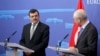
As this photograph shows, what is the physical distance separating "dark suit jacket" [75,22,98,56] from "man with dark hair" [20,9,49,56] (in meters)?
0.62

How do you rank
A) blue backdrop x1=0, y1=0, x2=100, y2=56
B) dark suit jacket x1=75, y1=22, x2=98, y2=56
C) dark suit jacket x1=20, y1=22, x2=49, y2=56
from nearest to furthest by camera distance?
dark suit jacket x1=75, y1=22, x2=98, y2=56 < dark suit jacket x1=20, y1=22, x2=49, y2=56 < blue backdrop x1=0, y1=0, x2=100, y2=56

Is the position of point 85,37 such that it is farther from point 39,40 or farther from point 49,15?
point 49,15

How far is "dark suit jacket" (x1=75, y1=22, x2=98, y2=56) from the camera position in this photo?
358 cm

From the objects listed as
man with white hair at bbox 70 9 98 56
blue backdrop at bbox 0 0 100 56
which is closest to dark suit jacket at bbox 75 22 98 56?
man with white hair at bbox 70 9 98 56

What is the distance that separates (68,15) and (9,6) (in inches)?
55.6

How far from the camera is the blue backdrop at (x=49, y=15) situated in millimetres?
4602

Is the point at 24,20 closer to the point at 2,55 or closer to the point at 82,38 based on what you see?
the point at 2,55

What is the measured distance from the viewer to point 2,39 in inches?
229

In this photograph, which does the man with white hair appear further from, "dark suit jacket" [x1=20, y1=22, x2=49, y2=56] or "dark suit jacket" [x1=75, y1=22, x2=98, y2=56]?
"dark suit jacket" [x1=20, y1=22, x2=49, y2=56]

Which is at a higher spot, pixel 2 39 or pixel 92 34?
pixel 92 34

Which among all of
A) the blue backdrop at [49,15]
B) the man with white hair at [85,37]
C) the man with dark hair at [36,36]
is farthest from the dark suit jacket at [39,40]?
the blue backdrop at [49,15]

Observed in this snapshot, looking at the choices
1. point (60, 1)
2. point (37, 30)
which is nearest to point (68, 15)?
point (60, 1)

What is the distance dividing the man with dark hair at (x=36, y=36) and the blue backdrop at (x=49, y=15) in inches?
30.6

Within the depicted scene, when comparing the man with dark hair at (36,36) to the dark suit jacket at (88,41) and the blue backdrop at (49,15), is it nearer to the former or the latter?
the dark suit jacket at (88,41)
